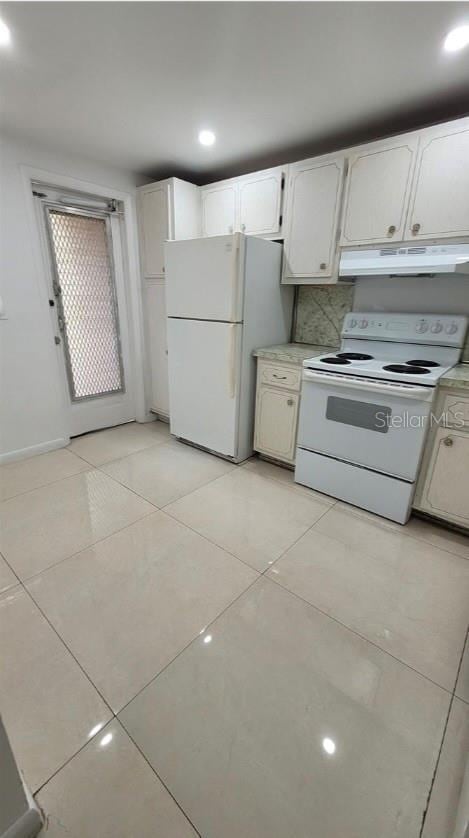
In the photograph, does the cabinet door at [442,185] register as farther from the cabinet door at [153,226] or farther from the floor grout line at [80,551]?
the floor grout line at [80,551]

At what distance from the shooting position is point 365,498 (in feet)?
7.24

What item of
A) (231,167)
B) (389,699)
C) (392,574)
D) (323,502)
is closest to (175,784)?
(389,699)

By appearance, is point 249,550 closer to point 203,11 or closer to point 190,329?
point 190,329

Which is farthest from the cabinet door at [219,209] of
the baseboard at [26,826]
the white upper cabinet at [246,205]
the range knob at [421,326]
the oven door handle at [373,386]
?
the baseboard at [26,826]

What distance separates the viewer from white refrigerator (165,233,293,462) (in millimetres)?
2406

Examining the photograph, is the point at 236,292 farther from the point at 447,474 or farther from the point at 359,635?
the point at 359,635

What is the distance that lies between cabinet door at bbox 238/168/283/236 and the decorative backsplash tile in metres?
0.55

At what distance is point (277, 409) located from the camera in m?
2.61

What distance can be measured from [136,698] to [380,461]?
65.9 inches

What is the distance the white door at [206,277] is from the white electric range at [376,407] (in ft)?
2.41

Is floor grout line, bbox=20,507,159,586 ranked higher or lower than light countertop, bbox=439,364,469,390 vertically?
lower

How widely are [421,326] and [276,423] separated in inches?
46.4

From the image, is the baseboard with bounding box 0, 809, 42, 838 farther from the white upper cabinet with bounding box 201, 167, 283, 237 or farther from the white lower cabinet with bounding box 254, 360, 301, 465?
the white upper cabinet with bounding box 201, 167, 283, 237

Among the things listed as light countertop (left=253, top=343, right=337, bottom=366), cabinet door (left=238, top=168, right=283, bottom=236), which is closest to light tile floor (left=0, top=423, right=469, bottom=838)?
light countertop (left=253, top=343, right=337, bottom=366)
